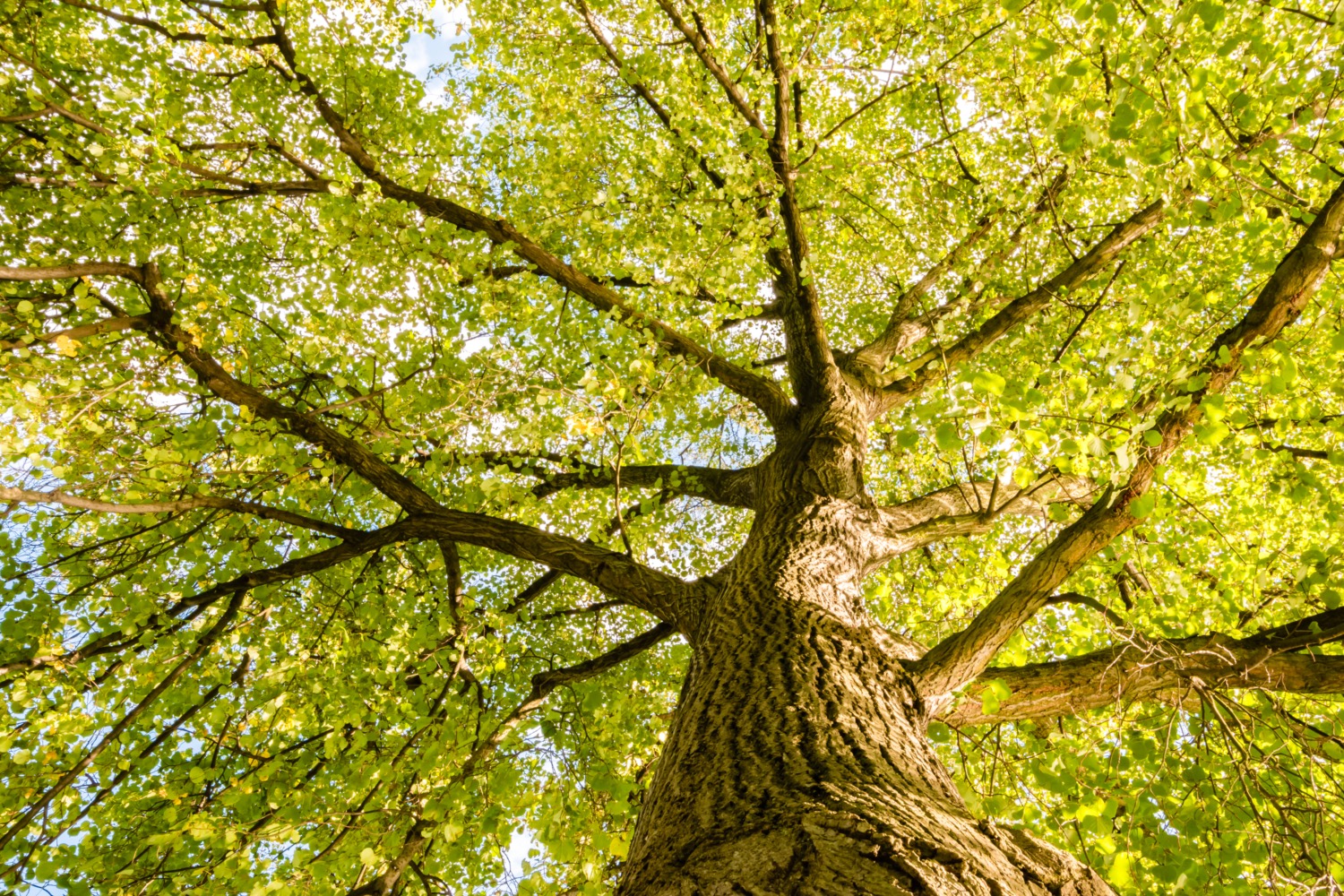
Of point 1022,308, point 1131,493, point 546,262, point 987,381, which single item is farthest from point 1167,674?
point 546,262

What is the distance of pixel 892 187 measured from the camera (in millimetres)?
9781

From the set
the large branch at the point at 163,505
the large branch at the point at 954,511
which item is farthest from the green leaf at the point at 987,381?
the large branch at the point at 163,505

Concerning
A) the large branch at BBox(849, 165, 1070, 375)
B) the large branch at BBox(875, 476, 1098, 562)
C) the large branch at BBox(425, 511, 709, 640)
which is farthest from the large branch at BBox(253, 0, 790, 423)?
the large branch at BBox(425, 511, 709, 640)

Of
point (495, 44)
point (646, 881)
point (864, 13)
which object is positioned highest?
point (495, 44)

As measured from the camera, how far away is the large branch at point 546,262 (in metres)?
5.66

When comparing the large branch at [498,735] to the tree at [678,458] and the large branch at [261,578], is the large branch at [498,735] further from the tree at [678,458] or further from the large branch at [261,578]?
the large branch at [261,578]

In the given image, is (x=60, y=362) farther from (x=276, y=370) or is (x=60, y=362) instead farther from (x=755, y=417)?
(x=755, y=417)

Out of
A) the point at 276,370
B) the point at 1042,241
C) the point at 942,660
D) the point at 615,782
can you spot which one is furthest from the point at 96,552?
the point at 1042,241

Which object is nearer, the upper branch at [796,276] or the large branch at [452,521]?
the large branch at [452,521]

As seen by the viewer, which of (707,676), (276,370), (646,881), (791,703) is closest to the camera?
(646,881)

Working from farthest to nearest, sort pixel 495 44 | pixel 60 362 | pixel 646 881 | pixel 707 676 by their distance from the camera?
pixel 495 44 < pixel 60 362 < pixel 707 676 < pixel 646 881

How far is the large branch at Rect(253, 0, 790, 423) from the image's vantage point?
5.66 meters

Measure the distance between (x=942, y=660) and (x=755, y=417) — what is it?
20.5 feet

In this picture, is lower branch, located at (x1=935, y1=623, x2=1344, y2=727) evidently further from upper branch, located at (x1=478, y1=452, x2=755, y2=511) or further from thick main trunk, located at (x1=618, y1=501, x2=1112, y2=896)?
upper branch, located at (x1=478, y1=452, x2=755, y2=511)
